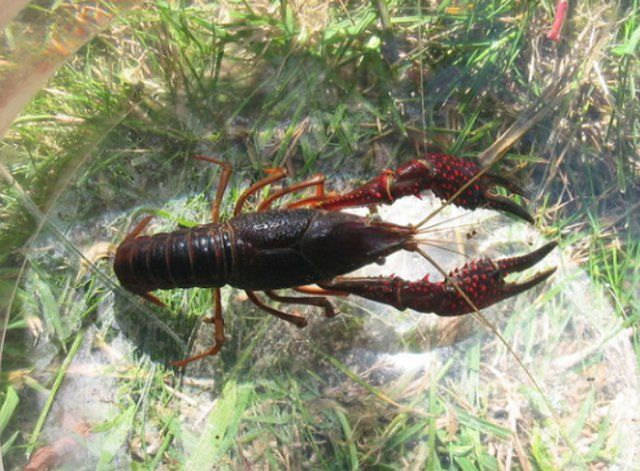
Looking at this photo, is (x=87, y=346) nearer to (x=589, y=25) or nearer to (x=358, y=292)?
(x=358, y=292)

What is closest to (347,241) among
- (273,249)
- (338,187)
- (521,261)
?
(273,249)

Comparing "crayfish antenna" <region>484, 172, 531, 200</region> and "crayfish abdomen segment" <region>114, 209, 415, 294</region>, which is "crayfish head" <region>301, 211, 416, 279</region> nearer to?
"crayfish abdomen segment" <region>114, 209, 415, 294</region>

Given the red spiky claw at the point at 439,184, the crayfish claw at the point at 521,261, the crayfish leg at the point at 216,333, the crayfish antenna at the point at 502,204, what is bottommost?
the crayfish leg at the point at 216,333

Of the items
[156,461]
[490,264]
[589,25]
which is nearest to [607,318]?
[490,264]

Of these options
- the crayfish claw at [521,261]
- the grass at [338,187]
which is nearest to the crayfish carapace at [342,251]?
the crayfish claw at [521,261]

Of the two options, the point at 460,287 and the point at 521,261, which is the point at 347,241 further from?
the point at 521,261

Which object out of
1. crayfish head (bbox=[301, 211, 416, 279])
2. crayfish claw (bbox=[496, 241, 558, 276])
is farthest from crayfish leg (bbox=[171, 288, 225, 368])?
crayfish claw (bbox=[496, 241, 558, 276])

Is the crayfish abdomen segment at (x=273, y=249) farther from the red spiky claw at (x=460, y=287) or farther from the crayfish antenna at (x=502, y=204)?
the crayfish antenna at (x=502, y=204)
